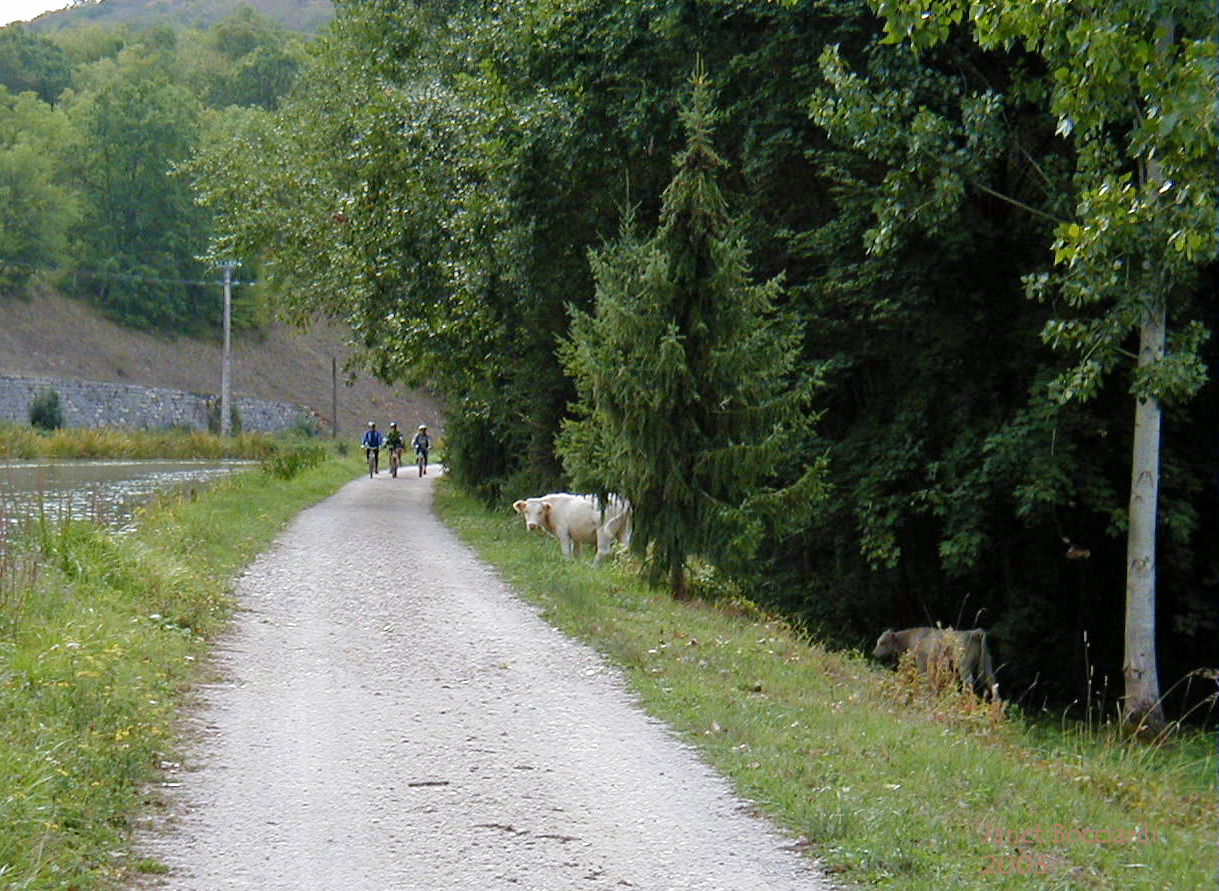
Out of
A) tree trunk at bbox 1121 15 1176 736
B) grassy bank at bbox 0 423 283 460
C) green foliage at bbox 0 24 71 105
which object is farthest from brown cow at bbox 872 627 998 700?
green foliage at bbox 0 24 71 105

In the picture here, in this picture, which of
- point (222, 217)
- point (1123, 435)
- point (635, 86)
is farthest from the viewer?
point (222, 217)

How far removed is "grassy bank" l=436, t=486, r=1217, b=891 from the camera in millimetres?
5637

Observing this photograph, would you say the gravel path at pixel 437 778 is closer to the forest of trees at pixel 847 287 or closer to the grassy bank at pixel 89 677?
the grassy bank at pixel 89 677

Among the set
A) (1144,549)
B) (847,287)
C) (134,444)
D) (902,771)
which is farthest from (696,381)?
(134,444)

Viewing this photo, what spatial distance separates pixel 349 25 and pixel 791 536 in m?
19.3

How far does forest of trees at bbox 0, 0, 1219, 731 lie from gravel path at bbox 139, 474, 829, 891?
3995 millimetres

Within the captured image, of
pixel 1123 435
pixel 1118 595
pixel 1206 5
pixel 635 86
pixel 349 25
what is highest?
pixel 349 25

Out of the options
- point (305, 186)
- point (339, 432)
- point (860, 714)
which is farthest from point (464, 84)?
point (339, 432)

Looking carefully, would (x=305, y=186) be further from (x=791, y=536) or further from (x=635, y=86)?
(x=791, y=536)

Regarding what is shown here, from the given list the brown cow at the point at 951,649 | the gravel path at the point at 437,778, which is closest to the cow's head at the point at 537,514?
the brown cow at the point at 951,649

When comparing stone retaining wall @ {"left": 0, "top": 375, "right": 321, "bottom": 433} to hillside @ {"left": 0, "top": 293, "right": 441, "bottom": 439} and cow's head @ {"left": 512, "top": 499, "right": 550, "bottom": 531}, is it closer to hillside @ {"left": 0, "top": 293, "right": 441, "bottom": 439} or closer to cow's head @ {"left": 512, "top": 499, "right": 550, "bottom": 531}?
hillside @ {"left": 0, "top": 293, "right": 441, "bottom": 439}

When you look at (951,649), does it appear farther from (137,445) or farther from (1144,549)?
(137,445)

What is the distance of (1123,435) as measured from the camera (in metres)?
17.3

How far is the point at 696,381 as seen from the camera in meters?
14.3
